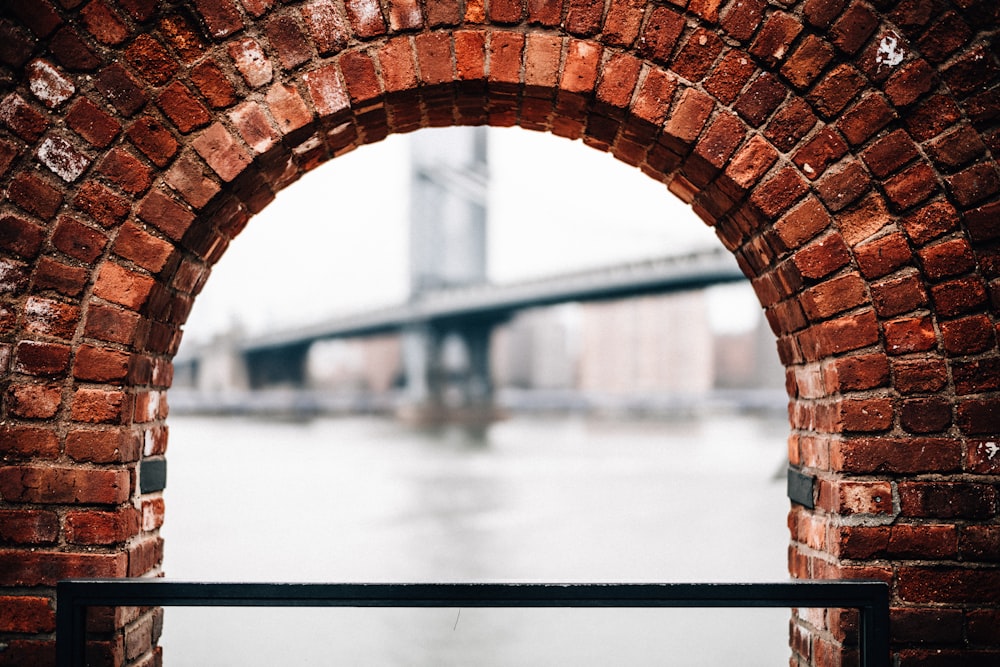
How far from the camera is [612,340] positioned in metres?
77.1

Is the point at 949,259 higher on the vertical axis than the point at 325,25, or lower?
lower

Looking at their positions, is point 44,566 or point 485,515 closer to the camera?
point 44,566

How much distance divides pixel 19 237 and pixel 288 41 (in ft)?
2.65

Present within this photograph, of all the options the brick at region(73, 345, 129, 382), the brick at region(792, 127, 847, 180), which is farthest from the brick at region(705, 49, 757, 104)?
the brick at region(73, 345, 129, 382)

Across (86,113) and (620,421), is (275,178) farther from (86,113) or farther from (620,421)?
(620,421)

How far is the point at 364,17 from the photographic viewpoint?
6.50 ft

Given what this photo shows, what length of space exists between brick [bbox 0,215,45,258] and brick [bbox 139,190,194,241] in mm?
263

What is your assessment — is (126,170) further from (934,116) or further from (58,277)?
Answer: (934,116)

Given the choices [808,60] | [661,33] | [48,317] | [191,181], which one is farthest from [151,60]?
[808,60]

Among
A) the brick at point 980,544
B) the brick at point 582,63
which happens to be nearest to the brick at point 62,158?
the brick at point 582,63

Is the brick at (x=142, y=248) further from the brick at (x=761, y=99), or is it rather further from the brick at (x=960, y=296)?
the brick at (x=960, y=296)

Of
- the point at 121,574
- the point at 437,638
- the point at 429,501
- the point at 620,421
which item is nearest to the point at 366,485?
the point at 429,501

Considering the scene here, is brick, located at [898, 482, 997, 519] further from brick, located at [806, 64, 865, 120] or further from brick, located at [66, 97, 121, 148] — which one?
brick, located at [66, 97, 121, 148]

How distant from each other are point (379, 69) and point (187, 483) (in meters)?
18.2
